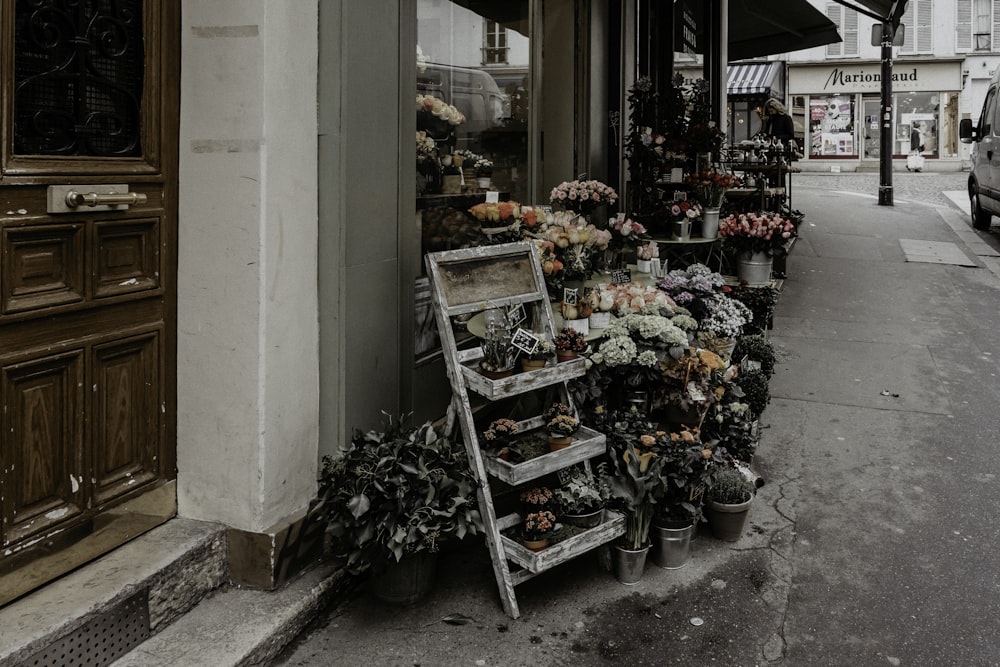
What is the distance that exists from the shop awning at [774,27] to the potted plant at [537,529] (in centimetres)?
1194

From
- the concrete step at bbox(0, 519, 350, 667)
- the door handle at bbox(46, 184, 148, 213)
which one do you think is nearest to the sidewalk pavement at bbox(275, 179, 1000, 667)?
the concrete step at bbox(0, 519, 350, 667)

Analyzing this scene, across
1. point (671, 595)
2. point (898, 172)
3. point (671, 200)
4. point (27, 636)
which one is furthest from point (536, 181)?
point (898, 172)

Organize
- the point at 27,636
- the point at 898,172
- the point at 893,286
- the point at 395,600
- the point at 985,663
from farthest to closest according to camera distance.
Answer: the point at 898,172
the point at 893,286
the point at 395,600
the point at 985,663
the point at 27,636

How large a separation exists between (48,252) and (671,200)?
5.90 metres

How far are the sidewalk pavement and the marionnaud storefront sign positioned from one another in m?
30.0

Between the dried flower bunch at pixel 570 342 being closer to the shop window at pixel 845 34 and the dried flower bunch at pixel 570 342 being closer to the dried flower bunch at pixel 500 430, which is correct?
the dried flower bunch at pixel 500 430

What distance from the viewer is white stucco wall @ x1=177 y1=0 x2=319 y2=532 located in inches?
122

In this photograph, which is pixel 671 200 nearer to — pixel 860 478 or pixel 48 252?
pixel 860 478

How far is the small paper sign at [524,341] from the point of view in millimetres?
3631

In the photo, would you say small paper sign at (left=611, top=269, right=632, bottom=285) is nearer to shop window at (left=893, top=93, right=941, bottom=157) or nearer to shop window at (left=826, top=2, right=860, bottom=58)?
shop window at (left=893, top=93, right=941, bottom=157)

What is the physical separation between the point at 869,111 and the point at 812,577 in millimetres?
34269

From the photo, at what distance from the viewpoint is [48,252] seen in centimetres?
277

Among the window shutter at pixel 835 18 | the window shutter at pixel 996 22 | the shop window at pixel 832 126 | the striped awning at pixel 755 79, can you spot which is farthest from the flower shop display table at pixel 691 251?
the window shutter at pixel 996 22

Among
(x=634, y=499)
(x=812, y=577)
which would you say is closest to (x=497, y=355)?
(x=634, y=499)
